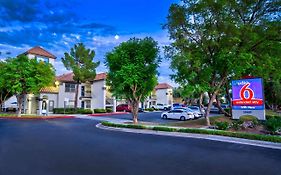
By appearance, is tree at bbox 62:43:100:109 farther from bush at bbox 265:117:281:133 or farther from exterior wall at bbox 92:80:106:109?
bush at bbox 265:117:281:133

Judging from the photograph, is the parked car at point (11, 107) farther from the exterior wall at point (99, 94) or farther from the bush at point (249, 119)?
the bush at point (249, 119)

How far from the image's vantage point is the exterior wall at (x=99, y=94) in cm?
4462

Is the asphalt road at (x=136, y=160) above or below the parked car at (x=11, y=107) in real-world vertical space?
below

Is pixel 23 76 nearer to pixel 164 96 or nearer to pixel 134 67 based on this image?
pixel 134 67

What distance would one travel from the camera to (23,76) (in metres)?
29.5

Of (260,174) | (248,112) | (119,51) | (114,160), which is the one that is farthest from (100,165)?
(119,51)

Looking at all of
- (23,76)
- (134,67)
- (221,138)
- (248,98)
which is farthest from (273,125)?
(23,76)

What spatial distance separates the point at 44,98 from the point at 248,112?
33.9m

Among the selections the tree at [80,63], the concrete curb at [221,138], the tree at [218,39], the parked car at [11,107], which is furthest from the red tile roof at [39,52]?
the concrete curb at [221,138]

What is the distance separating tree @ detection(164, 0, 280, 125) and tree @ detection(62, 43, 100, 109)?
72.2 feet

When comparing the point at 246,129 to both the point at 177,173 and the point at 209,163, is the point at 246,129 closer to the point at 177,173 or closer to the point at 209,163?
the point at 209,163

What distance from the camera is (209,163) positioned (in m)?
7.79

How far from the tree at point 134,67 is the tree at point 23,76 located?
11.9 meters

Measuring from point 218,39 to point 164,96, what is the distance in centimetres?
5070
